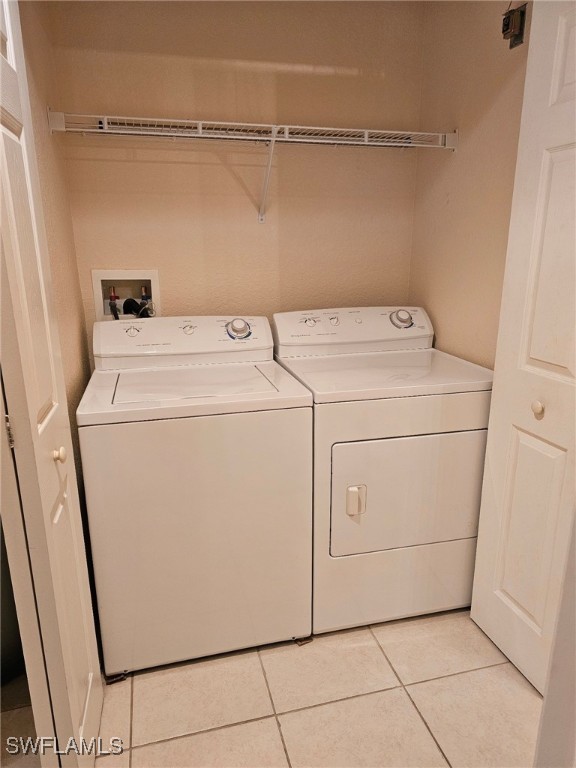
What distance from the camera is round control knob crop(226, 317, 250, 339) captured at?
6.59 ft

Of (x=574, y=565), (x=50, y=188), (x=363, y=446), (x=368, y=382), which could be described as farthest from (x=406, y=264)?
(x=574, y=565)

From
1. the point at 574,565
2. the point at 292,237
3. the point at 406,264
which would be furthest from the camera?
the point at 406,264

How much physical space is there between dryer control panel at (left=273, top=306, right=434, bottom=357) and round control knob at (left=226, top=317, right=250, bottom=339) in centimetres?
14

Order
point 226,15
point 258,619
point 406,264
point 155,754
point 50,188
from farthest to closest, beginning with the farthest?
point 406,264, point 226,15, point 258,619, point 50,188, point 155,754

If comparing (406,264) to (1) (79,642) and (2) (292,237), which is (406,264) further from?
(1) (79,642)

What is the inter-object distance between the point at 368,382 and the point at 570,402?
0.61m

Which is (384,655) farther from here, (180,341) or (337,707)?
(180,341)

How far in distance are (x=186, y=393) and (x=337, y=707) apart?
107 centimetres

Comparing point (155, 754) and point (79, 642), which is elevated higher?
point (79, 642)

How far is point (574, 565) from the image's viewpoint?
26.1 inches

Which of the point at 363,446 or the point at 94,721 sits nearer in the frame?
the point at 94,721

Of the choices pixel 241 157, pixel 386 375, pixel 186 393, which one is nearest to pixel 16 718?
pixel 186 393

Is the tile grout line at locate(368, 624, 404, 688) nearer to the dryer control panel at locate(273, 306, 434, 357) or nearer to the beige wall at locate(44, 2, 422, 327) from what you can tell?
the dryer control panel at locate(273, 306, 434, 357)

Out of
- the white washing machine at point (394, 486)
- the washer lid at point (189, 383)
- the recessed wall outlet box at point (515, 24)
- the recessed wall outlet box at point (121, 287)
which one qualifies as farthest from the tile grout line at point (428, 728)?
the recessed wall outlet box at point (515, 24)
